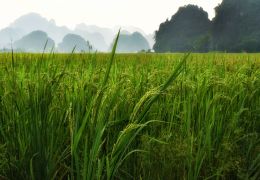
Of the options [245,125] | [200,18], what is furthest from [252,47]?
[245,125]

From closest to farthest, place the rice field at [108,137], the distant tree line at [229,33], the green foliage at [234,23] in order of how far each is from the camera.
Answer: the rice field at [108,137]
the distant tree line at [229,33]
the green foliage at [234,23]

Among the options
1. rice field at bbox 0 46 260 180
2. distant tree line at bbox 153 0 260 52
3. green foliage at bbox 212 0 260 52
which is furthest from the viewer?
green foliage at bbox 212 0 260 52

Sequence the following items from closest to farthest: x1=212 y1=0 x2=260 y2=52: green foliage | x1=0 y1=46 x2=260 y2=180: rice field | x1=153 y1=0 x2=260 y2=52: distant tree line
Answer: x1=0 y1=46 x2=260 y2=180: rice field
x1=153 y1=0 x2=260 y2=52: distant tree line
x1=212 y1=0 x2=260 y2=52: green foliage

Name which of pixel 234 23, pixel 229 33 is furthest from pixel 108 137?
pixel 234 23

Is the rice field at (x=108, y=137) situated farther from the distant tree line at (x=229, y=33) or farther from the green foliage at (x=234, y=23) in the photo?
the green foliage at (x=234, y=23)

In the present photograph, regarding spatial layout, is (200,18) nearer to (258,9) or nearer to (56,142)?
(258,9)

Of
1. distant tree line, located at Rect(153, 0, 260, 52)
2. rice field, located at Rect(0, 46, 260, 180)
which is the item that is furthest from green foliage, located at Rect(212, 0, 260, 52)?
rice field, located at Rect(0, 46, 260, 180)

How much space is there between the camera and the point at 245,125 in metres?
2.95

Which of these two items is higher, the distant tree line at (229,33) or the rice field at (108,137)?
the distant tree line at (229,33)

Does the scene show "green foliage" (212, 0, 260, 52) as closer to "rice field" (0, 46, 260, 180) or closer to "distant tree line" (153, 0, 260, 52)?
"distant tree line" (153, 0, 260, 52)

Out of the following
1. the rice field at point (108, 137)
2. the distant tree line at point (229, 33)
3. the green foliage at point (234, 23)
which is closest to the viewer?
the rice field at point (108, 137)

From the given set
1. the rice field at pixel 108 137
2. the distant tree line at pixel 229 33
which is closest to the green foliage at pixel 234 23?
the distant tree line at pixel 229 33

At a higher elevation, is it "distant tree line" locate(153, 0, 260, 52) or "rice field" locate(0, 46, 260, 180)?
"distant tree line" locate(153, 0, 260, 52)

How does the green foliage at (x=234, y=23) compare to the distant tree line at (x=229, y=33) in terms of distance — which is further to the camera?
the green foliage at (x=234, y=23)
